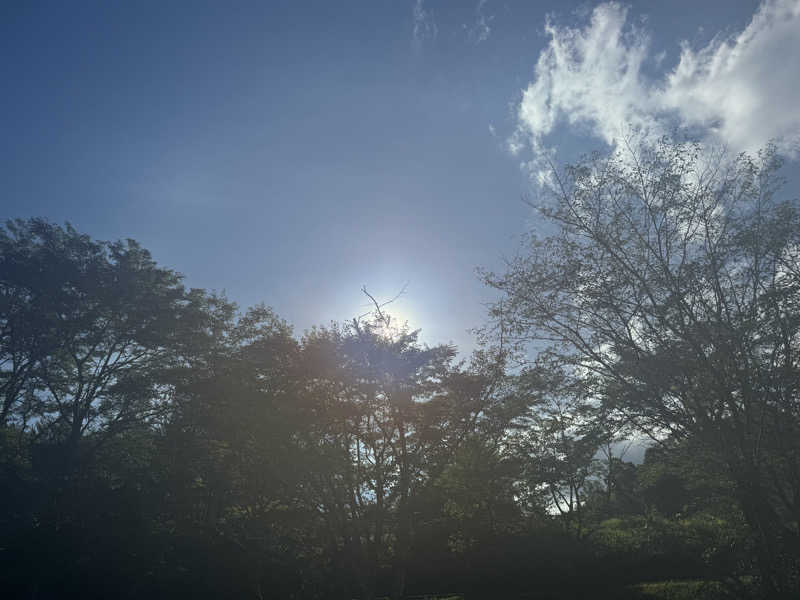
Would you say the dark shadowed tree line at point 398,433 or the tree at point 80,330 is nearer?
the dark shadowed tree line at point 398,433

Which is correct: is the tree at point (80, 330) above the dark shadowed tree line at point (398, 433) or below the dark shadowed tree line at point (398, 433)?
above

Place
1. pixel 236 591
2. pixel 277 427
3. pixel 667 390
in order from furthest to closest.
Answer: pixel 236 591 < pixel 277 427 < pixel 667 390

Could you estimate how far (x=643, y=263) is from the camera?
10.4 metres

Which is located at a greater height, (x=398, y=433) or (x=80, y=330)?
(x=80, y=330)

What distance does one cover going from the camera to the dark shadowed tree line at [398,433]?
9.64 m

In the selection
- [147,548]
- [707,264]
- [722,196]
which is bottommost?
[147,548]

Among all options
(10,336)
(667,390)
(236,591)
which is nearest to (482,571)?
(236,591)

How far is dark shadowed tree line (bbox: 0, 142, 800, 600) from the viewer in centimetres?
964

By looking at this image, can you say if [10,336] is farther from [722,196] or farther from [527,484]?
[722,196]

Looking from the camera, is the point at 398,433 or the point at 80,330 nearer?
the point at 398,433

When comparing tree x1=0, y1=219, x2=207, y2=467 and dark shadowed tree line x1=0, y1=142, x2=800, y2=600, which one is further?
tree x1=0, y1=219, x2=207, y2=467

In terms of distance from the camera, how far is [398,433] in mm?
13016

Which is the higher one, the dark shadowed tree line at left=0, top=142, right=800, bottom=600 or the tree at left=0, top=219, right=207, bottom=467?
the tree at left=0, top=219, right=207, bottom=467

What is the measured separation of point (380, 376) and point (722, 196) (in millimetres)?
9300
